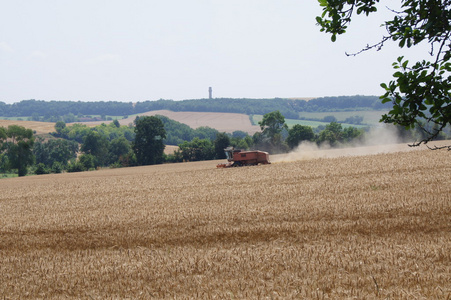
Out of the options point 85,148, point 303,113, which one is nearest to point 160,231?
point 85,148

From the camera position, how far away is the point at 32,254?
13.0 metres

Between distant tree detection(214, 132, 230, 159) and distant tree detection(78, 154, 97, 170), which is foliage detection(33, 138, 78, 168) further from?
distant tree detection(214, 132, 230, 159)

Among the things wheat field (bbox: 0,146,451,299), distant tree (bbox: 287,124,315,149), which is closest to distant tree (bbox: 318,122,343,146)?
distant tree (bbox: 287,124,315,149)

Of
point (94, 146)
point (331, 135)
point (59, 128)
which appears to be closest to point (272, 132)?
point (331, 135)

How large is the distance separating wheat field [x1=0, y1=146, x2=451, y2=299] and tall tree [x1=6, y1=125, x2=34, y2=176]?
5570cm

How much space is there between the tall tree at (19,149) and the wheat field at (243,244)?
5570 centimetres

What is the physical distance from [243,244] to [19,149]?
6917cm

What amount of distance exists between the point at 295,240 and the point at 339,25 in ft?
20.6

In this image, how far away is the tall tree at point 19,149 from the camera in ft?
239

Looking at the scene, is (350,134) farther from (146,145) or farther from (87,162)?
(87,162)

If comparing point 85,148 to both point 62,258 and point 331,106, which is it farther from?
point 331,106

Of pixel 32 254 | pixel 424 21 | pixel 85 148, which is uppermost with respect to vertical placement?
pixel 424 21

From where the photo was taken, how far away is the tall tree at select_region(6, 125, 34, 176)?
7281 centimetres

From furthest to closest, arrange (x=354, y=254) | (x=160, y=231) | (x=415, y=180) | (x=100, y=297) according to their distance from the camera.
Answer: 1. (x=415, y=180)
2. (x=160, y=231)
3. (x=354, y=254)
4. (x=100, y=297)
